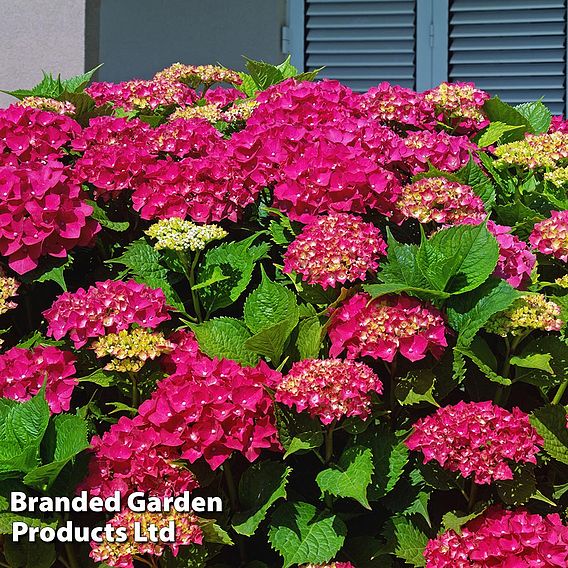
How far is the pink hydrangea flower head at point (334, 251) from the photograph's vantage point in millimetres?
1467

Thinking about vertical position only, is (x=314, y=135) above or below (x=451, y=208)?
above

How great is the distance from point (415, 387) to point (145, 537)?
44 cm

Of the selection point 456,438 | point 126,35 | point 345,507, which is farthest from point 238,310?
point 126,35

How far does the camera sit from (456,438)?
1334 mm

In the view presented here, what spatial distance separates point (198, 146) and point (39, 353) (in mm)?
541

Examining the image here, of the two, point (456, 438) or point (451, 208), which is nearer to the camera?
point (456, 438)

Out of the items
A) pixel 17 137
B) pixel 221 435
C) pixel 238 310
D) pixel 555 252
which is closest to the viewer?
pixel 221 435

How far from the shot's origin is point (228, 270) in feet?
5.39

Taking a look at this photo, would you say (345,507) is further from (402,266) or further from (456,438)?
(402,266)

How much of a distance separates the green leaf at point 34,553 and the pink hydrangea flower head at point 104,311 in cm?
28

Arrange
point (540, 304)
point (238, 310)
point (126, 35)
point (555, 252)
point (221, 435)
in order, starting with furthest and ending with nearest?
point (126, 35)
point (238, 310)
point (555, 252)
point (540, 304)
point (221, 435)

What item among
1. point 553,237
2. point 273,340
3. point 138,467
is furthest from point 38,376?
point 553,237

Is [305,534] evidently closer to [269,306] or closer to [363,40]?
[269,306]

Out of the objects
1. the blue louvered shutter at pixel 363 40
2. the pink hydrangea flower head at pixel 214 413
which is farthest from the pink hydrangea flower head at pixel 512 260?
the blue louvered shutter at pixel 363 40
